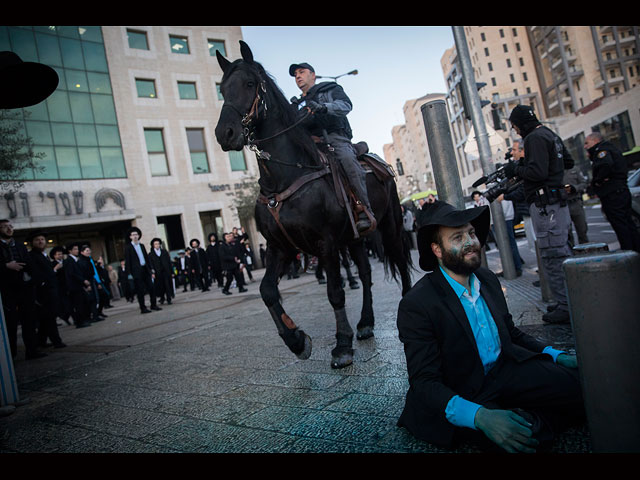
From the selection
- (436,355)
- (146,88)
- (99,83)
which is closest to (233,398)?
(436,355)

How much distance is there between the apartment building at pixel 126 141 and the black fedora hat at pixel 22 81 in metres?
22.3

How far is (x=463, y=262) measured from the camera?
240 centimetres

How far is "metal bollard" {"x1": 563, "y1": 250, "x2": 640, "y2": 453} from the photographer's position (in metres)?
1.67

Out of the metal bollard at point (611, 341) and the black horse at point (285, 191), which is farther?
the black horse at point (285, 191)

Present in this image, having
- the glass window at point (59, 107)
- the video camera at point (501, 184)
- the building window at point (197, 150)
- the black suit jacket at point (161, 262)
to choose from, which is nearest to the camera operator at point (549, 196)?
the video camera at point (501, 184)

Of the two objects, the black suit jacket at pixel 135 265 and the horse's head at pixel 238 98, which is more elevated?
the horse's head at pixel 238 98

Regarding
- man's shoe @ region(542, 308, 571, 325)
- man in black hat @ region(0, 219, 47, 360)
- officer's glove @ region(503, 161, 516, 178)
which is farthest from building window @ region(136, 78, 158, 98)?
man's shoe @ region(542, 308, 571, 325)

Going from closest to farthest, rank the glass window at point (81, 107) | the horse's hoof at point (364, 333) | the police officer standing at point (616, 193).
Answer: the horse's hoof at point (364, 333), the police officer standing at point (616, 193), the glass window at point (81, 107)

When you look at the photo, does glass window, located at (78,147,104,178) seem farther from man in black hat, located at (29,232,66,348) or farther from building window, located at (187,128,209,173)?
man in black hat, located at (29,232,66,348)

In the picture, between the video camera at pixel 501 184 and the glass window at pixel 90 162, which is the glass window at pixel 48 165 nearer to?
the glass window at pixel 90 162

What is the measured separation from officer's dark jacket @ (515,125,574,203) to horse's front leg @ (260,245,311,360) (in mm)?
2531

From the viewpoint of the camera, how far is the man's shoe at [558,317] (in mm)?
4004

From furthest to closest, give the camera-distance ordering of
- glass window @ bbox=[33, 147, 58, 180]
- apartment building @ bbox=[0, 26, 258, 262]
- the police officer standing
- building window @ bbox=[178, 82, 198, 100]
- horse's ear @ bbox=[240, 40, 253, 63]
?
1. building window @ bbox=[178, 82, 198, 100]
2. apartment building @ bbox=[0, 26, 258, 262]
3. glass window @ bbox=[33, 147, 58, 180]
4. the police officer standing
5. horse's ear @ bbox=[240, 40, 253, 63]

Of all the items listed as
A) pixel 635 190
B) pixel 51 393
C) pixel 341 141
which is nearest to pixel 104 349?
pixel 51 393
